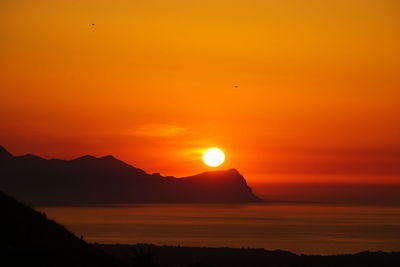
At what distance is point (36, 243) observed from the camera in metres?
32.1

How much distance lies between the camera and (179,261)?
5956cm

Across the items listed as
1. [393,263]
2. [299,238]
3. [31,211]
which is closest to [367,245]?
[299,238]

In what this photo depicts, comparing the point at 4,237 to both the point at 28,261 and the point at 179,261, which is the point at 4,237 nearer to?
the point at 28,261

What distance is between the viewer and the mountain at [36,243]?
29.9 meters

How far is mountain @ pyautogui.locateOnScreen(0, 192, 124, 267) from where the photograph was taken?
29872 mm

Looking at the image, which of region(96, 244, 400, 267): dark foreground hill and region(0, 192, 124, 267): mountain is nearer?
region(0, 192, 124, 267): mountain

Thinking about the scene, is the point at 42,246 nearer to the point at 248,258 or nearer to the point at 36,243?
the point at 36,243

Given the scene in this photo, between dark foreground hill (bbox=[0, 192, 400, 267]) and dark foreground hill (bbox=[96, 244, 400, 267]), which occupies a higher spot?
dark foreground hill (bbox=[0, 192, 400, 267])

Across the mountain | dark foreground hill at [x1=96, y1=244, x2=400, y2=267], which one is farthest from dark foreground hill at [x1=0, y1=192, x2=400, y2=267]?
dark foreground hill at [x1=96, y1=244, x2=400, y2=267]

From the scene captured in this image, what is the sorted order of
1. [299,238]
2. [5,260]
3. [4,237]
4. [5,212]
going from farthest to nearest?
[299,238], [5,212], [4,237], [5,260]

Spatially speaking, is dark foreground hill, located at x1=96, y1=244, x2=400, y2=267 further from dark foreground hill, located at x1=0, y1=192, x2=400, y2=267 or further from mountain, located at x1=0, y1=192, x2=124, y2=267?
mountain, located at x1=0, y1=192, x2=124, y2=267

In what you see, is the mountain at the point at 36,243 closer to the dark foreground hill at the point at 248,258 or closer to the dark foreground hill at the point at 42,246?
the dark foreground hill at the point at 42,246

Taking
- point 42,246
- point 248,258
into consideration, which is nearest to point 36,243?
point 42,246

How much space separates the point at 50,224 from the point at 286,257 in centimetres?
3151
